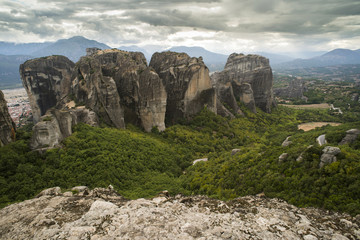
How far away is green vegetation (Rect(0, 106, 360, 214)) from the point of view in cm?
1119

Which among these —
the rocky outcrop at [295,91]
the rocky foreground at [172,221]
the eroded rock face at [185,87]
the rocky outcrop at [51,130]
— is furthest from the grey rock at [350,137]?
the rocky outcrop at [295,91]

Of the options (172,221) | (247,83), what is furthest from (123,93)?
(247,83)

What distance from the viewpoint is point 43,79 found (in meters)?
54.1

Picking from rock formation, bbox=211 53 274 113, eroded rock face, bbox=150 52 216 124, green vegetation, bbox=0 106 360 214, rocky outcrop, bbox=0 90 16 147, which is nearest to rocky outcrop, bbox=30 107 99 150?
green vegetation, bbox=0 106 360 214

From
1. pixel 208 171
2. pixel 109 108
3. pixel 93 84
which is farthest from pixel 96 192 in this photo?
pixel 93 84

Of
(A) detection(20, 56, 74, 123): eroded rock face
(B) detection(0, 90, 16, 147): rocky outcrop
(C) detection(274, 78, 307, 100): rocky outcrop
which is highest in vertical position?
(A) detection(20, 56, 74, 123): eroded rock face

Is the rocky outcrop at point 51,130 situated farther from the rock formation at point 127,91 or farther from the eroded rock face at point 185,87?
the eroded rock face at point 185,87

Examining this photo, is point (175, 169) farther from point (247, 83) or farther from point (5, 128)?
point (247, 83)

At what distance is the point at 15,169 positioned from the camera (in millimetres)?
16766

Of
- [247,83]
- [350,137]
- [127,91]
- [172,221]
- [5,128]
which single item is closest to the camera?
[172,221]

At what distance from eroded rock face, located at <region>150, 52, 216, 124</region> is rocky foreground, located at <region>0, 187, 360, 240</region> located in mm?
30670

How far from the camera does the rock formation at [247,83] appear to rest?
5312 cm

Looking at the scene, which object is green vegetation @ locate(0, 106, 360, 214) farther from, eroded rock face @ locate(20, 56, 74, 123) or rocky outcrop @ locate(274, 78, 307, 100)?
rocky outcrop @ locate(274, 78, 307, 100)

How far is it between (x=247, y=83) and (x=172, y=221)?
175ft
